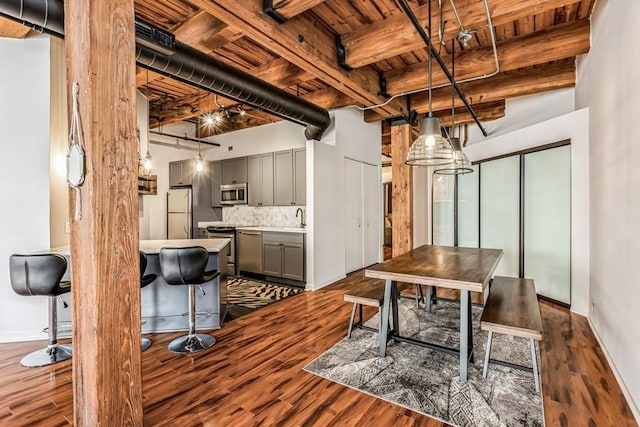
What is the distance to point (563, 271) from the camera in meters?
4.18

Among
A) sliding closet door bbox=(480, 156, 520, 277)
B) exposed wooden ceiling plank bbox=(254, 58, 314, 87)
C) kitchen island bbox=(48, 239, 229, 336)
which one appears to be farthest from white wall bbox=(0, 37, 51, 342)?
sliding closet door bbox=(480, 156, 520, 277)

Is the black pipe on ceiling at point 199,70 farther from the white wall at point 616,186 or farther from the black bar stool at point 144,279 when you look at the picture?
the white wall at point 616,186

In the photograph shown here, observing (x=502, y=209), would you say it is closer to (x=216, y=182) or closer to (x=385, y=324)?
(x=385, y=324)

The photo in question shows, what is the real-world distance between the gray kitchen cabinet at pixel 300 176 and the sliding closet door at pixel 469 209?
2954 mm

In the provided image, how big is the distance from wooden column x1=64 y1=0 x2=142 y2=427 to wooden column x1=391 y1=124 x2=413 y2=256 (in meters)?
4.42

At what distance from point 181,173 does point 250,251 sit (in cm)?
271

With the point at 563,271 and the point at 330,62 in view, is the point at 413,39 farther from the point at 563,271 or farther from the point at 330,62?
the point at 563,271

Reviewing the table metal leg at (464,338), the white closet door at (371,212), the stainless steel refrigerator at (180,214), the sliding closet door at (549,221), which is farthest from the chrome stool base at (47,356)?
the sliding closet door at (549,221)

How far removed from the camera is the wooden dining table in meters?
2.43

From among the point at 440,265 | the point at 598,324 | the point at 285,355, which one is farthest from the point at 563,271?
the point at 285,355

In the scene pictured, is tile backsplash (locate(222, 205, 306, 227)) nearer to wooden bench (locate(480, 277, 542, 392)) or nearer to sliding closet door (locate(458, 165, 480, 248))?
sliding closet door (locate(458, 165, 480, 248))

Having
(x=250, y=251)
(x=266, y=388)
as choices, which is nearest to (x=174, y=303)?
(x=266, y=388)

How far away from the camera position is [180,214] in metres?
6.99

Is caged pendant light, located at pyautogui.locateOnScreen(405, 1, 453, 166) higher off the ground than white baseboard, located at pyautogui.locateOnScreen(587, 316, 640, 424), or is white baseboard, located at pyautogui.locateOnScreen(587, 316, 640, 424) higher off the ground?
caged pendant light, located at pyautogui.locateOnScreen(405, 1, 453, 166)
